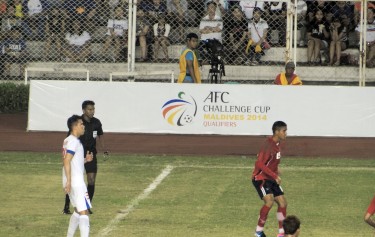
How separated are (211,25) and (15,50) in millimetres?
5778

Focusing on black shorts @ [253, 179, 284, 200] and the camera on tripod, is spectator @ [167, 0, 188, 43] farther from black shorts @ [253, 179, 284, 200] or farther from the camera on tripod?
black shorts @ [253, 179, 284, 200]

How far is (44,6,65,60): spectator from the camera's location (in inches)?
1284

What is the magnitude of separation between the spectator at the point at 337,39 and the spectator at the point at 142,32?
5.36m

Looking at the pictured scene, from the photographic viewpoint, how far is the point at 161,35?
1280 inches

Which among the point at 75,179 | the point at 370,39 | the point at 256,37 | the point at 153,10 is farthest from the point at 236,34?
the point at 75,179

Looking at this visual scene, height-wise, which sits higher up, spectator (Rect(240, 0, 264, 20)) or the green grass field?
spectator (Rect(240, 0, 264, 20))

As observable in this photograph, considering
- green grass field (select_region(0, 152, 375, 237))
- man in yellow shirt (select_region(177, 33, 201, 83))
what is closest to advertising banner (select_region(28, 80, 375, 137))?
man in yellow shirt (select_region(177, 33, 201, 83))

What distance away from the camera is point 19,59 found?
32531mm

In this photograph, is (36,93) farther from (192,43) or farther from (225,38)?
(225,38)

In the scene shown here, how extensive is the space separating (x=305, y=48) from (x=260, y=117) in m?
6.02

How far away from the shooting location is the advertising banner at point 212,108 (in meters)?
27.4

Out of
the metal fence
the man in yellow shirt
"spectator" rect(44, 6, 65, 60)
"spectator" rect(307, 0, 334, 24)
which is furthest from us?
"spectator" rect(307, 0, 334, 24)

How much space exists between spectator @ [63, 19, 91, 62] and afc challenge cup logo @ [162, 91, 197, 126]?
570 cm

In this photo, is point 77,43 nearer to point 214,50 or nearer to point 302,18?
point 214,50
